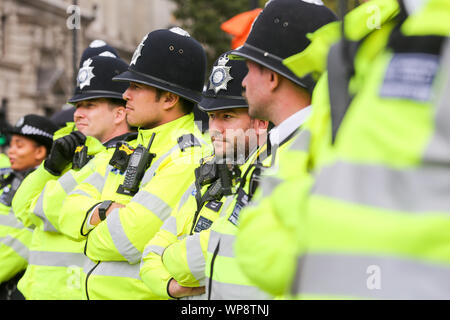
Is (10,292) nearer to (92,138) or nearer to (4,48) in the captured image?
(92,138)

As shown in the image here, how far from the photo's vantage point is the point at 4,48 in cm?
2461

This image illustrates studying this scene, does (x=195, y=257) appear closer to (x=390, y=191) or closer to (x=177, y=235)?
(x=177, y=235)

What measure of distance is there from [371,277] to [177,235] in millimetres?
2471

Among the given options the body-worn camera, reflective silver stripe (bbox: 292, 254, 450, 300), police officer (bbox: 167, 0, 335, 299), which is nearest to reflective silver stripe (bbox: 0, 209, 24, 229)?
the body-worn camera

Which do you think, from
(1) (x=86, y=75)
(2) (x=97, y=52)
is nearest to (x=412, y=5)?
→ (1) (x=86, y=75)

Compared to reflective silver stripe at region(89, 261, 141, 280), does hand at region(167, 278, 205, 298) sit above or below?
above

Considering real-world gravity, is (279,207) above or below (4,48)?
below

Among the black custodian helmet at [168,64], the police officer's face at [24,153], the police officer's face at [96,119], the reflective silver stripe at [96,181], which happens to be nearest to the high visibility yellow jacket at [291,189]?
the black custodian helmet at [168,64]

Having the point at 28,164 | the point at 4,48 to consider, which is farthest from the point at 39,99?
the point at 28,164

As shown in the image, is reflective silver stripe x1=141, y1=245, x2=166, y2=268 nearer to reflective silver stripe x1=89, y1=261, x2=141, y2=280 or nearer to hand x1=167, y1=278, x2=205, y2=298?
→ hand x1=167, y1=278, x2=205, y2=298

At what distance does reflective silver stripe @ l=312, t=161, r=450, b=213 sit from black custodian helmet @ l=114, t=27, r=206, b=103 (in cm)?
333

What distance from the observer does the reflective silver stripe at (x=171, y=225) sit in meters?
3.77

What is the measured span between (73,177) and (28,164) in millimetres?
1889

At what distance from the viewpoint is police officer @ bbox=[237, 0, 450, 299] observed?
1.25 metres
